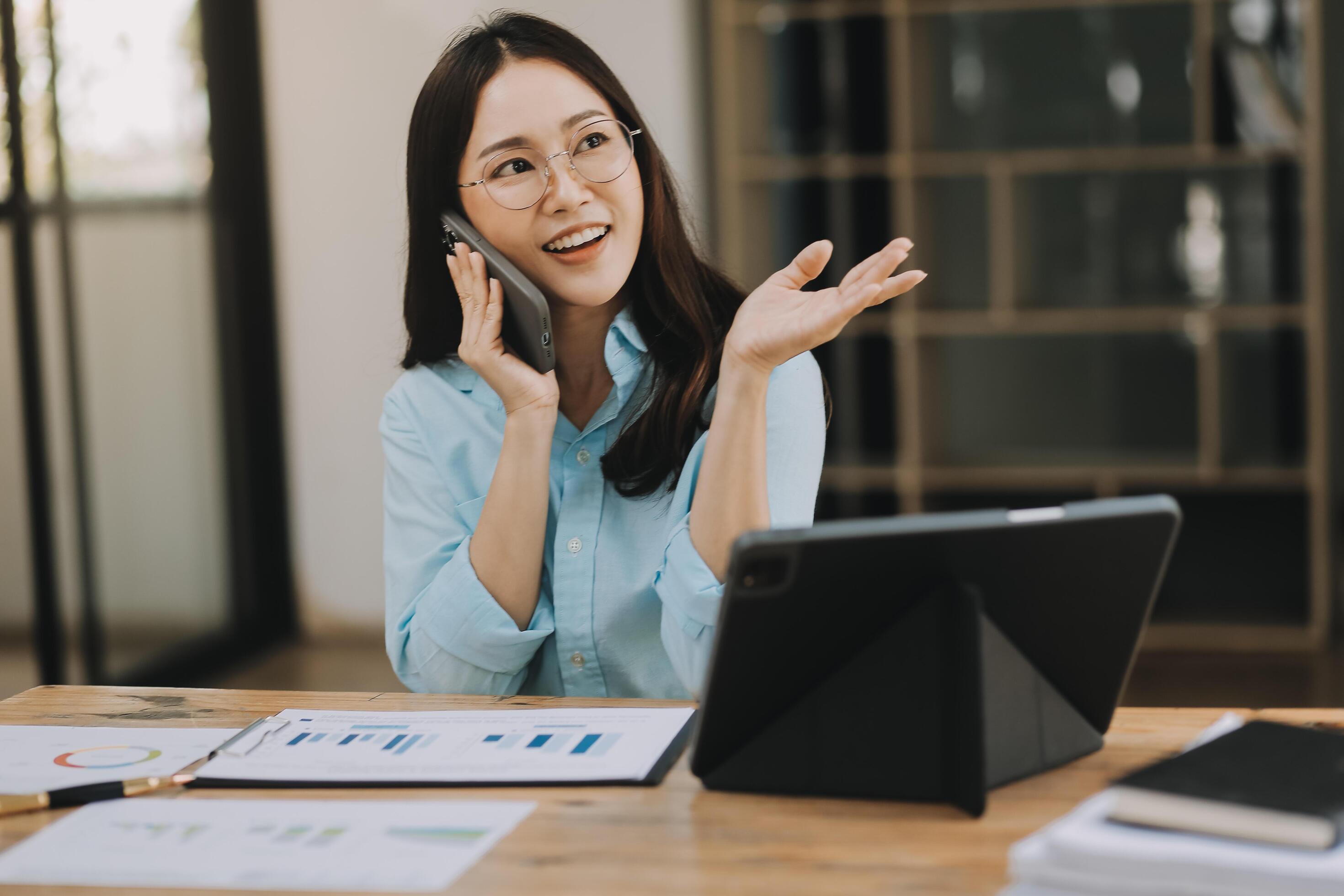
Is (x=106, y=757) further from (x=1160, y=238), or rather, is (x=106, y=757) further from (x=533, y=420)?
(x=1160, y=238)

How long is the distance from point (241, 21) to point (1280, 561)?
341 centimetres

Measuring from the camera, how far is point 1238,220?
3900 mm

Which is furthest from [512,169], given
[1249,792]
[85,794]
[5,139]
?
[5,139]

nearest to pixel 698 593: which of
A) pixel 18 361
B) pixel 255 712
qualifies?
pixel 255 712

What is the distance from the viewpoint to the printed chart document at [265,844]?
34.8 inches

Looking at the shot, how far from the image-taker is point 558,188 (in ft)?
5.31

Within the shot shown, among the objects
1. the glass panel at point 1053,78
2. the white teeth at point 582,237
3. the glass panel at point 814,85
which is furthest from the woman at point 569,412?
the glass panel at point 1053,78

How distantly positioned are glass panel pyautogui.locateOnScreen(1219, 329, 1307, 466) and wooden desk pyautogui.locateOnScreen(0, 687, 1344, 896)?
2964 mm

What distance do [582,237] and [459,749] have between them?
721mm

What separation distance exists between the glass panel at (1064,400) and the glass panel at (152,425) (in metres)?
2.16

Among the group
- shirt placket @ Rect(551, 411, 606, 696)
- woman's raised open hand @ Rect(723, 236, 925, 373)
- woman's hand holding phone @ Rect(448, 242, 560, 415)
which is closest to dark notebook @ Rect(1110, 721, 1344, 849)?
woman's raised open hand @ Rect(723, 236, 925, 373)

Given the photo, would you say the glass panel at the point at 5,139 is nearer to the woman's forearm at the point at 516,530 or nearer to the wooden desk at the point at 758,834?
the woman's forearm at the point at 516,530

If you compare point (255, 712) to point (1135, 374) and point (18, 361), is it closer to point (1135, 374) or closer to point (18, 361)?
point (18, 361)

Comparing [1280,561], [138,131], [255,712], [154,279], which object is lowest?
[1280,561]
